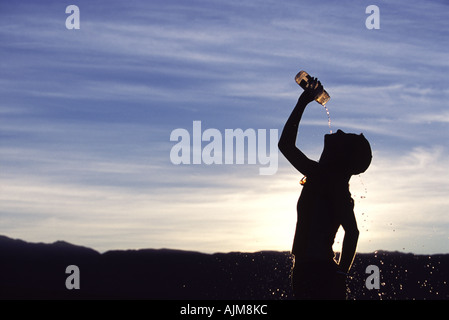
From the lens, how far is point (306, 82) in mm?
7289

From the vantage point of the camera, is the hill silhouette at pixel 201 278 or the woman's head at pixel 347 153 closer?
the woman's head at pixel 347 153

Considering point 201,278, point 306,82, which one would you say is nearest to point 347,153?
point 306,82

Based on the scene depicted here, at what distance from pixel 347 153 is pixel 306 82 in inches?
32.2

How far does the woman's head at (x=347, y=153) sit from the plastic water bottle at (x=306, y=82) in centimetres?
48

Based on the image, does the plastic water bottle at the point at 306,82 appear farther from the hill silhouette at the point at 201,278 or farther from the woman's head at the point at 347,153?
the hill silhouette at the point at 201,278

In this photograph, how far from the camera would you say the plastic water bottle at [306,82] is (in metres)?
7.30

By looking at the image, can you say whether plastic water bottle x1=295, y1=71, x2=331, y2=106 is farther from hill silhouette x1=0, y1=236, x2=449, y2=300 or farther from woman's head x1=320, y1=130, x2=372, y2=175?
hill silhouette x1=0, y1=236, x2=449, y2=300

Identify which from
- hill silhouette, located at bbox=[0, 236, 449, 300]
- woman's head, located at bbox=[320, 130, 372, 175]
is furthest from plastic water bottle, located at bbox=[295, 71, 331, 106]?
hill silhouette, located at bbox=[0, 236, 449, 300]

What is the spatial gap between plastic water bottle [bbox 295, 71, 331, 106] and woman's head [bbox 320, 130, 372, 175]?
0.48m

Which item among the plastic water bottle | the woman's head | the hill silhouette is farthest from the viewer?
the hill silhouette

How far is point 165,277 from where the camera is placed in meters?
83.4

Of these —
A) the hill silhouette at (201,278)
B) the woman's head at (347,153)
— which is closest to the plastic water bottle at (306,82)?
the woman's head at (347,153)

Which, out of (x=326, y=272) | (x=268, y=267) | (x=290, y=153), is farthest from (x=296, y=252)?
(x=268, y=267)

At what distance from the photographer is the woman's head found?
7.04 metres
